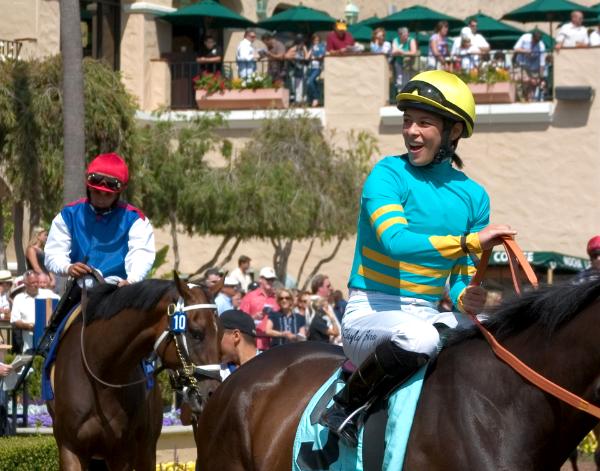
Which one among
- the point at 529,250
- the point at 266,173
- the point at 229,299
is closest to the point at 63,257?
the point at 229,299

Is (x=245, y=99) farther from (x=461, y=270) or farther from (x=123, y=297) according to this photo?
(x=461, y=270)

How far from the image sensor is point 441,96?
514 centimetres

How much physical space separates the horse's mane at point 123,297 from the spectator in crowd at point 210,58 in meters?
20.2

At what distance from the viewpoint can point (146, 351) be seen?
26.0ft

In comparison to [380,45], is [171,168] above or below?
below

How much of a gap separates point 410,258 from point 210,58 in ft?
77.3

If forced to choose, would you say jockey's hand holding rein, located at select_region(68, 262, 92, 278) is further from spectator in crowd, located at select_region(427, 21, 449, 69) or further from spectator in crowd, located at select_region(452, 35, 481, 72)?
spectator in crowd, located at select_region(452, 35, 481, 72)

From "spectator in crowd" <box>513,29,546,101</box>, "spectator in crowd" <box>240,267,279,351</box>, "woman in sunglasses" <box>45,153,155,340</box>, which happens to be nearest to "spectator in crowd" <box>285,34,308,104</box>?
"spectator in crowd" <box>513,29,546,101</box>

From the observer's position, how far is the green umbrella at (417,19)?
2812 centimetres

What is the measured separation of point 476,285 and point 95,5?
24.3 m

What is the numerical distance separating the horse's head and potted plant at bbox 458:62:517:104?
18.9 metres

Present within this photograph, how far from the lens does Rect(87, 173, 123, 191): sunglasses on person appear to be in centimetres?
827

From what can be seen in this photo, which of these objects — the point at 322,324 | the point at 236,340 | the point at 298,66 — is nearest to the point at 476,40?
the point at 298,66

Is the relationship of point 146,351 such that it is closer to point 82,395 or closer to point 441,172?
point 82,395
